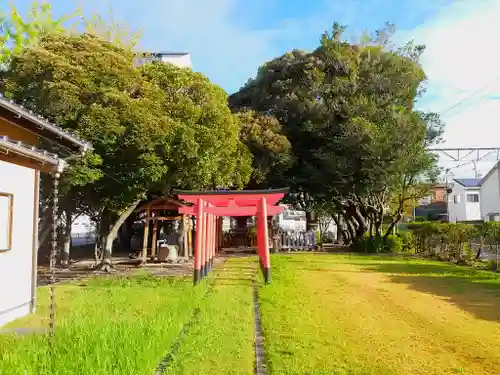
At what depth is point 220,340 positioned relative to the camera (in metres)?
6.47

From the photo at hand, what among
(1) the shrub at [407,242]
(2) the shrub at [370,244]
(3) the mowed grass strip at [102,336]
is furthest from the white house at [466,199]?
(3) the mowed grass strip at [102,336]

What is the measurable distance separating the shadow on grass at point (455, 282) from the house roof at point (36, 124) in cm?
871

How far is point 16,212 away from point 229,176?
1281 cm

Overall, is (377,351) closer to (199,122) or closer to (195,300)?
(195,300)

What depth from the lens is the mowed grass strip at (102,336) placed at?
16.1 feet

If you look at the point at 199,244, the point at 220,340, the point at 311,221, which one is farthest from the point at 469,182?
the point at 220,340

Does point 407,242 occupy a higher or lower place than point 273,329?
higher

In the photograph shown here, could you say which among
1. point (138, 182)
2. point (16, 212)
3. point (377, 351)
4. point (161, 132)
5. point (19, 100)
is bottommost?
point (377, 351)

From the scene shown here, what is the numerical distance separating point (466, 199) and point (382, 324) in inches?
1632

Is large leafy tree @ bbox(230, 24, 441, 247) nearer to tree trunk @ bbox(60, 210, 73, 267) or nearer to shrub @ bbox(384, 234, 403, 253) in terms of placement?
shrub @ bbox(384, 234, 403, 253)

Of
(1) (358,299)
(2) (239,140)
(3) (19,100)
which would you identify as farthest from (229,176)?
(1) (358,299)

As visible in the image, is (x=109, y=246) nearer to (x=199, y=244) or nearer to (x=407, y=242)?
(x=199, y=244)

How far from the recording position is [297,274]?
1473 cm

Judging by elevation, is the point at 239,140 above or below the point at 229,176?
above
